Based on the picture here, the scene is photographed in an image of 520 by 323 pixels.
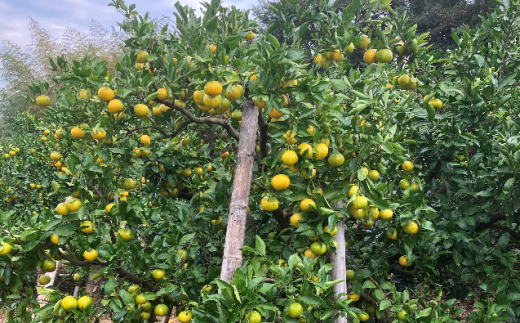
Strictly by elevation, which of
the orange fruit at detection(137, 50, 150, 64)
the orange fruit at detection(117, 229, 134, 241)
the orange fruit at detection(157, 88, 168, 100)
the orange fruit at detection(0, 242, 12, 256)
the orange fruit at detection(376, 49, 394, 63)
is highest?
the orange fruit at detection(376, 49, 394, 63)

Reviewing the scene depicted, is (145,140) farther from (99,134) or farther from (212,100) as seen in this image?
(212,100)

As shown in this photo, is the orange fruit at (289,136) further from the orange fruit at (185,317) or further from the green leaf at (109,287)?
the green leaf at (109,287)

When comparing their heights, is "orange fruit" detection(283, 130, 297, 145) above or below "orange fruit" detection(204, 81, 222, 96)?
below

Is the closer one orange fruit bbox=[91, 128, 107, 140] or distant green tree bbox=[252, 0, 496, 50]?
orange fruit bbox=[91, 128, 107, 140]

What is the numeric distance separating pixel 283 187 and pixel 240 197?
0.16m

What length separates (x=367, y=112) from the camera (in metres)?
1.61

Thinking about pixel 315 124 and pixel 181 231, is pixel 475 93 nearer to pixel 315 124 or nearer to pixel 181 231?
pixel 315 124

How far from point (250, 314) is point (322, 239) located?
0.42m

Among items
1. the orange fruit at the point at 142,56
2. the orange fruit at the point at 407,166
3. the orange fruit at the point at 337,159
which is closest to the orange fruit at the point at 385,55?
the orange fruit at the point at 407,166

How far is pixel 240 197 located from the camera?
1.36 metres

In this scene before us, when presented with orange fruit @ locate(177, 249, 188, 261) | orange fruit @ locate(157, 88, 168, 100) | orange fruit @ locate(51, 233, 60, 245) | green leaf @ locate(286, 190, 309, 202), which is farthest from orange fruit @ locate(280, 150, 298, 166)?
orange fruit @ locate(51, 233, 60, 245)

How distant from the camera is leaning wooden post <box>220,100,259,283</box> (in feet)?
4.29

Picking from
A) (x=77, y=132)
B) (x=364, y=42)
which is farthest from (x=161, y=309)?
(x=364, y=42)

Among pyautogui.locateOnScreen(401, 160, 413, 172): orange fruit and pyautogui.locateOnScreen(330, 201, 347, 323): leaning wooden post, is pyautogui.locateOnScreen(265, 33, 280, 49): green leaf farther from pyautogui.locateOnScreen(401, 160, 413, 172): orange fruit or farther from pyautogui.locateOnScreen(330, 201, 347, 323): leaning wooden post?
pyautogui.locateOnScreen(401, 160, 413, 172): orange fruit
